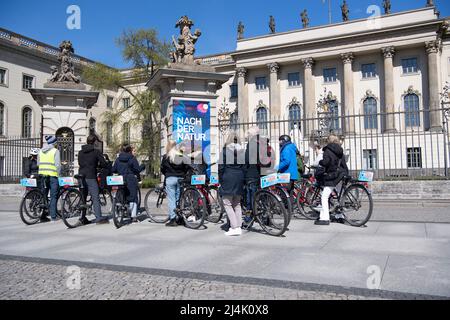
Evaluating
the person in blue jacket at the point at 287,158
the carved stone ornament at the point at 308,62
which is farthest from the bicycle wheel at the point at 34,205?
the carved stone ornament at the point at 308,62

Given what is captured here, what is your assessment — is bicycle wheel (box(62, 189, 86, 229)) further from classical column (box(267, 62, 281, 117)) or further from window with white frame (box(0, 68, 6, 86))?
classical column (box(267, 62, 281, 117))

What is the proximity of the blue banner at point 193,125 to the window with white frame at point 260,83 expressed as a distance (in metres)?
39.7

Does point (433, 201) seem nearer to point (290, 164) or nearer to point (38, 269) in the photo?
point (290, 164)

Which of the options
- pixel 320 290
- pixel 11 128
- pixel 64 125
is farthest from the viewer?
pixel 11 128

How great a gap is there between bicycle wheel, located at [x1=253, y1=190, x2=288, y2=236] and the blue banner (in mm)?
3723

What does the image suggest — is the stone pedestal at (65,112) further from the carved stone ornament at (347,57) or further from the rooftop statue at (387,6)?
the rooftop statue at (387,6)

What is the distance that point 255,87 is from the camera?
5031 centimetres

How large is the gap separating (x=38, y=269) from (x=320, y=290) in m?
3.49

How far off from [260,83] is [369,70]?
13401mm

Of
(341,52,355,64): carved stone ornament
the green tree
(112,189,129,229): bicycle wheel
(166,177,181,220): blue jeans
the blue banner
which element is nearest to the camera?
(166,177,181,220): blue jeans

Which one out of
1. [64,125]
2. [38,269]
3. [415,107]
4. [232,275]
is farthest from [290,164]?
[415,107]

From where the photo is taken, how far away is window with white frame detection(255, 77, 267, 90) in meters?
49.8

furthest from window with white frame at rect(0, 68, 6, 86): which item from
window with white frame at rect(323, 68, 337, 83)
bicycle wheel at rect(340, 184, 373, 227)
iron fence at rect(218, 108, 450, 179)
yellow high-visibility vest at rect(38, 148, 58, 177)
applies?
bicycle wheel at rect(340, 184, 373, 227)

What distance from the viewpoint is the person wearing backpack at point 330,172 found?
7738 mm
